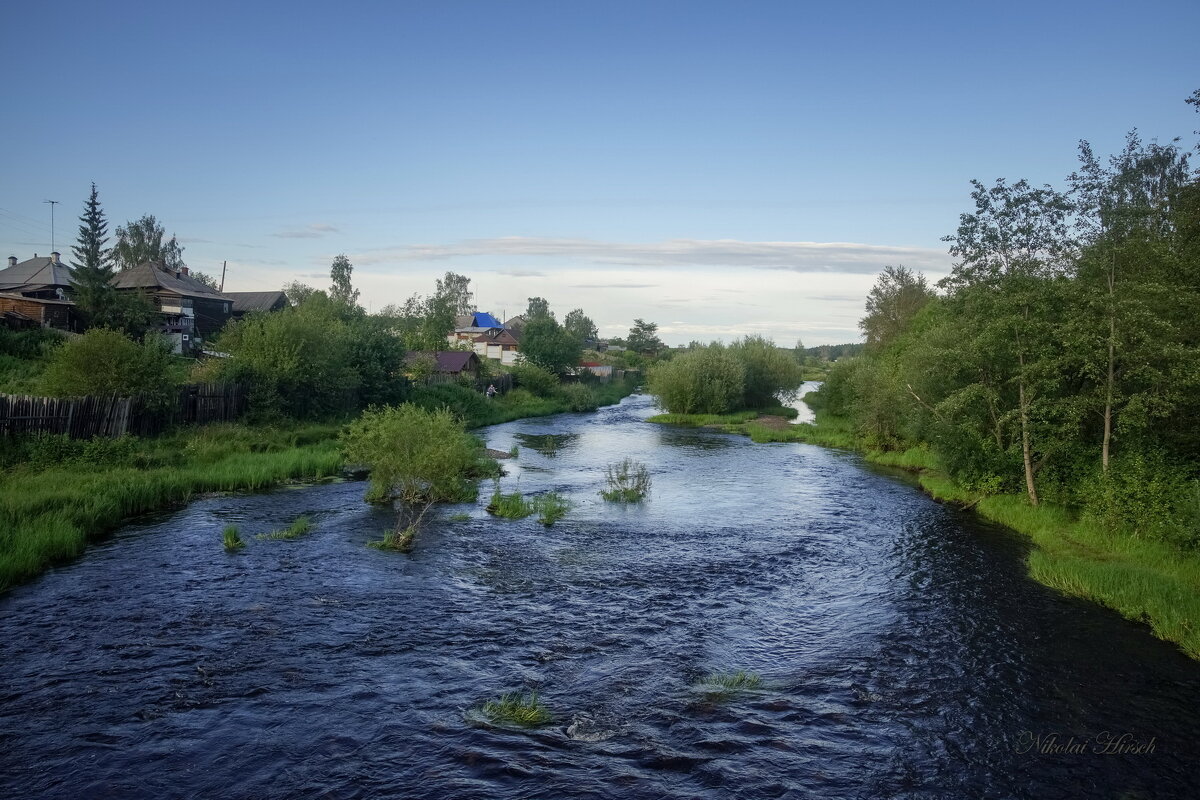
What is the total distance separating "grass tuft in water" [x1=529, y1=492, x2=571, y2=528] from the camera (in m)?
22.3

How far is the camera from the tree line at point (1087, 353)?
18.7 metres

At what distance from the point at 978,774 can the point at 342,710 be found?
28.4ft

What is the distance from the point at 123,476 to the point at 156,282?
46.7 meters

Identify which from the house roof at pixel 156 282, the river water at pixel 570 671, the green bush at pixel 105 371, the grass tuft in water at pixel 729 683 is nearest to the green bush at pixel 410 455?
the river water at pixel 570 671

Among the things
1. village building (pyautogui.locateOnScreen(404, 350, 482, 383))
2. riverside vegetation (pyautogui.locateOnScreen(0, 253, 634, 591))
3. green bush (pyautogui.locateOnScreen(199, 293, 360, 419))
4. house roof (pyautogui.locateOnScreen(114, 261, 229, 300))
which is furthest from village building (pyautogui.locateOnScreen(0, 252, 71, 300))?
green bush (pyautogui.locateOnScreen(199, 293, 360, 419))

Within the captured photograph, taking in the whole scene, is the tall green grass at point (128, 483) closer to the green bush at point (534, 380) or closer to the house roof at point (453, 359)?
the house roof at point (453, 359)

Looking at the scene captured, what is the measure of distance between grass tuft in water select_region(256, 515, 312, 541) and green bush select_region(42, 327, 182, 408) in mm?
10259

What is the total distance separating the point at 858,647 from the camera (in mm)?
13586

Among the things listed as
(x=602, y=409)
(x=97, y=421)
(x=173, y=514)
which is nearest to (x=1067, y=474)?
(x=173, y=514)

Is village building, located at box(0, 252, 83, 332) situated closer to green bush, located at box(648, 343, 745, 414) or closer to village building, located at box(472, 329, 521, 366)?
green bush, located at box(648, 343, 745, 414)

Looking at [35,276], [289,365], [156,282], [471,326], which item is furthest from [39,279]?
[471,326]

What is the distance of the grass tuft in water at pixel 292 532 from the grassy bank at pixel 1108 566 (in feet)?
60.5

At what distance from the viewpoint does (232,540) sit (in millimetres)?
17766

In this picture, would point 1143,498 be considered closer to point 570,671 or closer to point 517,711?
point 570,671
